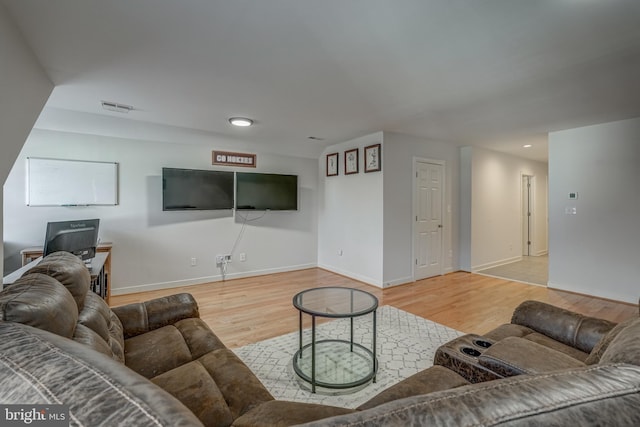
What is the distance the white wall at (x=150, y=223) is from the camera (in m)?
3.37

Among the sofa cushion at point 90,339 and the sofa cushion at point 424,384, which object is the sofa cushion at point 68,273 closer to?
the sofa cushion at point 90,339

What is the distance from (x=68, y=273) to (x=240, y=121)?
106 inches

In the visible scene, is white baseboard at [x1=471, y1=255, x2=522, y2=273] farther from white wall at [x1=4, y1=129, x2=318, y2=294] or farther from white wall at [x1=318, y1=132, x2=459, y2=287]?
white wall at [x1=4, y1=129, x2=318, y2=294]

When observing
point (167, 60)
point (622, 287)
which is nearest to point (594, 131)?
point (622, 287)

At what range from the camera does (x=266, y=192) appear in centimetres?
486

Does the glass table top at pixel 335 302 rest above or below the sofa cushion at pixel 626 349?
below

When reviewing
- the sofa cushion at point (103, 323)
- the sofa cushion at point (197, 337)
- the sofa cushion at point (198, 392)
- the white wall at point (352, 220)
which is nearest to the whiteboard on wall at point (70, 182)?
the sofa cushion at point (103, 323)

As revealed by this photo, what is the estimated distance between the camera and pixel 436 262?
4812 mm

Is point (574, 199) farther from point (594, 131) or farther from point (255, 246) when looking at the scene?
point (255, 246)

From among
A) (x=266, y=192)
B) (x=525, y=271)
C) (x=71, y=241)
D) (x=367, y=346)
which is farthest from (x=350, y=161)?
(x=525, y=271)

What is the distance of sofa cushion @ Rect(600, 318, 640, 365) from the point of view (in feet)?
2.01

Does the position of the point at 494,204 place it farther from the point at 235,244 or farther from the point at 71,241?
the point at 71,241

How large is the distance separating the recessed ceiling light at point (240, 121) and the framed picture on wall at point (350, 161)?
68.2 inches

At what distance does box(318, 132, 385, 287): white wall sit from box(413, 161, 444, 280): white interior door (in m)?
0.72
